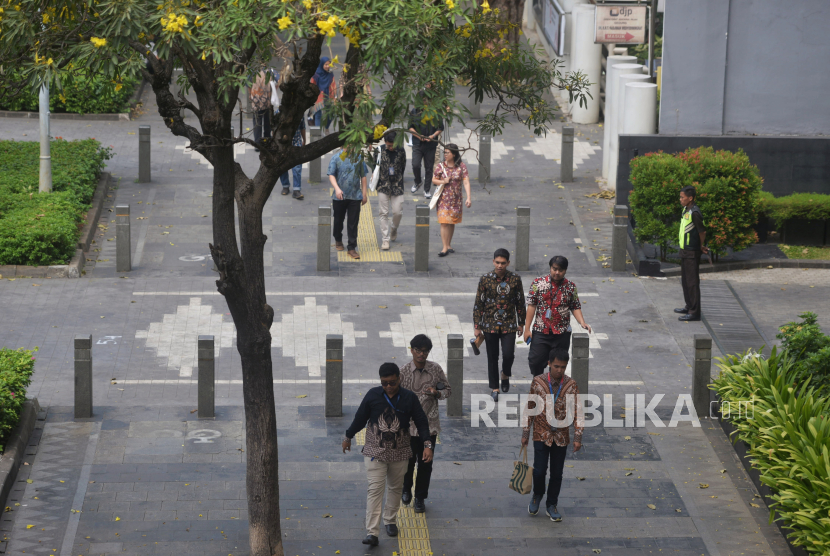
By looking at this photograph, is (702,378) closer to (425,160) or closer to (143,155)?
(425,160)

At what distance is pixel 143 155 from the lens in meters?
20.3

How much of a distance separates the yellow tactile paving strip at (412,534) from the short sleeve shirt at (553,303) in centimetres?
239

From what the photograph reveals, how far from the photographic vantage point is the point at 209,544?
9336mm

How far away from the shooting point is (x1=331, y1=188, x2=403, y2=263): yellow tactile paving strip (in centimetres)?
1712

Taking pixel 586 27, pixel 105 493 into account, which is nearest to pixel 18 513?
pixel 105 493

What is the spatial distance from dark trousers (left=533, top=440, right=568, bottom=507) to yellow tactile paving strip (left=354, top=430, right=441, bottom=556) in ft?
3.42

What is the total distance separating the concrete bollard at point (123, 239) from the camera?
15898 millimetres

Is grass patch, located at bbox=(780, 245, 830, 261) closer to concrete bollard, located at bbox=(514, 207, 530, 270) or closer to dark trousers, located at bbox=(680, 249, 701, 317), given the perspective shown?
dark trousers, located at bbox=(680, 249, 701, 317)

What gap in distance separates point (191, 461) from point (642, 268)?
8.24 meters

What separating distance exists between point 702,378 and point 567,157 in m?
9.67

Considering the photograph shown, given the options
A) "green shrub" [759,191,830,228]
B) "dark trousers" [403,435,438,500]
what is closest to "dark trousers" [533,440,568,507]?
"dark trousers" [403,435,438,500]

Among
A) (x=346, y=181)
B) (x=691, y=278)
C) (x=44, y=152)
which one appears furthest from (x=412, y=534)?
(x=44, y=152)

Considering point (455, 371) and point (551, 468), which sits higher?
point (455, 371)

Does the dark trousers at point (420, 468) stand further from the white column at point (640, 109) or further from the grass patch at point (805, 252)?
the white column at point (640, 109)
